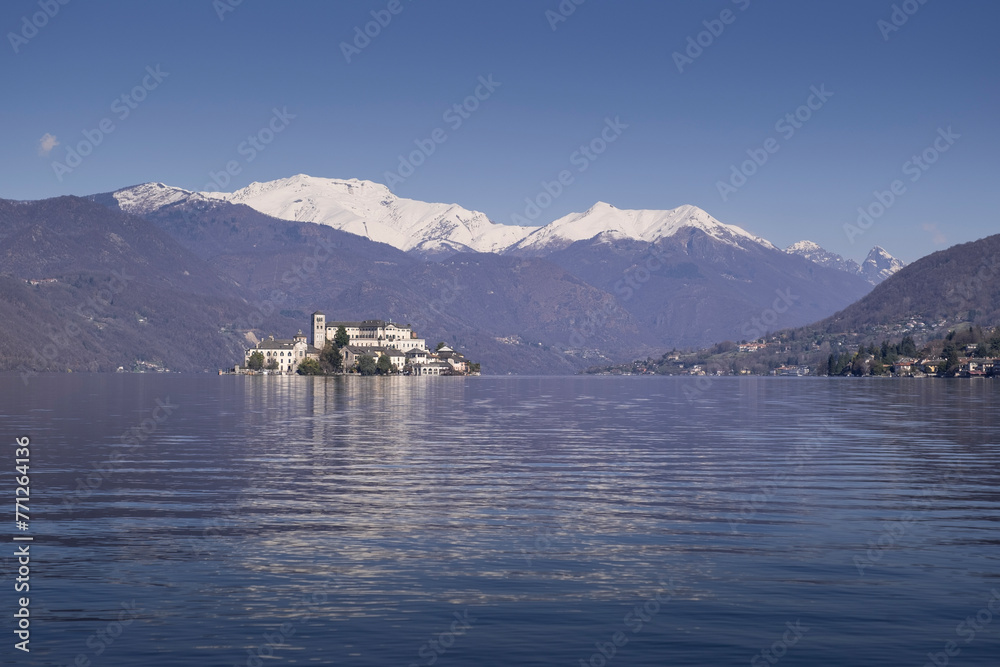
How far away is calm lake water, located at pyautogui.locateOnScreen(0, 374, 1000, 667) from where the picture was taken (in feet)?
71.4

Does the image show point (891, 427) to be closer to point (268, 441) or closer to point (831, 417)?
point (831, 417)

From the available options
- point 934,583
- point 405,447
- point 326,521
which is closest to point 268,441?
point 405,447

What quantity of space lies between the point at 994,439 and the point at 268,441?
51.7m

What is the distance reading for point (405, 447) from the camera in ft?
212

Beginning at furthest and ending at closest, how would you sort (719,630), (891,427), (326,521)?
(891,427) < (326,521) < (719,630)

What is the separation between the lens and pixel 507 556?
29734mm

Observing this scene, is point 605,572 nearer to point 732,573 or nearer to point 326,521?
point 732,573

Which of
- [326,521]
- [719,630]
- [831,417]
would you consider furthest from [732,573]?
[831,417]

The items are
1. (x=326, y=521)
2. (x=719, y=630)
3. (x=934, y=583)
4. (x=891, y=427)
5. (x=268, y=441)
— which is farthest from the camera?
Result: (x=891, y=427)

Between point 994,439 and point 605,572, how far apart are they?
54362 mm

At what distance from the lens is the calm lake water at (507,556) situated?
71.4 feet

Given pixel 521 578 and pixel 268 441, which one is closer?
pixel 521 578

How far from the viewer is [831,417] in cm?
10238

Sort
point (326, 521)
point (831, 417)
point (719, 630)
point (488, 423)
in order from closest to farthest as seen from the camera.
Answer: point (719, 630), point (326, 521), point (488, 423), point (831, 417)
